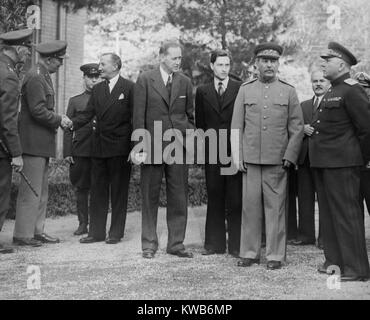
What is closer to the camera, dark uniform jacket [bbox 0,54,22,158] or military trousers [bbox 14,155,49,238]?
dark uniform jacket [bbox 0,54,22,158]

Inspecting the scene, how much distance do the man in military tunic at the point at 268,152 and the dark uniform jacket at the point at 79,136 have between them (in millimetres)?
2458

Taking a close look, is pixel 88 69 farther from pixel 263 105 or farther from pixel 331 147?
pixel 331 147

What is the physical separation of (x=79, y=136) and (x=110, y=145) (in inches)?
37.7

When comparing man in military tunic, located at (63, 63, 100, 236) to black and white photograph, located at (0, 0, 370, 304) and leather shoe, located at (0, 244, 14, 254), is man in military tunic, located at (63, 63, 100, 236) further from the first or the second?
leather shoe, located at (0, 244, 14, 254)

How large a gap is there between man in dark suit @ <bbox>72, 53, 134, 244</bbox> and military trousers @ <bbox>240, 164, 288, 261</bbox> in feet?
5.59

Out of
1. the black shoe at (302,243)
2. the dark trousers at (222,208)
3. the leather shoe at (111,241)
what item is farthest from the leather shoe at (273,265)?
the leather shoe at (111,241)

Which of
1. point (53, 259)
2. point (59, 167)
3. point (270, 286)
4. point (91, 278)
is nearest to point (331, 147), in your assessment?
point (270, 286)

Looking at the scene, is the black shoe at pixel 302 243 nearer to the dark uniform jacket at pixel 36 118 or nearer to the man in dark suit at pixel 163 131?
the man in dark suit at pixel 163 131

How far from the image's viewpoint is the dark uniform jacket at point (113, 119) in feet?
24.4

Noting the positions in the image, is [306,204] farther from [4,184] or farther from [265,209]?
[4,184]

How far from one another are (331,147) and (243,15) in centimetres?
791

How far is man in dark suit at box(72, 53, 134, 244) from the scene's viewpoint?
7.46 m

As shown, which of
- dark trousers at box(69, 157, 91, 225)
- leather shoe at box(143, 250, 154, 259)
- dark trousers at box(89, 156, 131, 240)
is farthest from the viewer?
dark trousers at box(69, 157, 91, 225)

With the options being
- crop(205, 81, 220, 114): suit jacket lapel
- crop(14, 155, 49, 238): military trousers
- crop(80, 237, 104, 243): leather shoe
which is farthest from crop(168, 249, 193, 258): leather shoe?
crop(14, 155, 49, 238): military trousers
